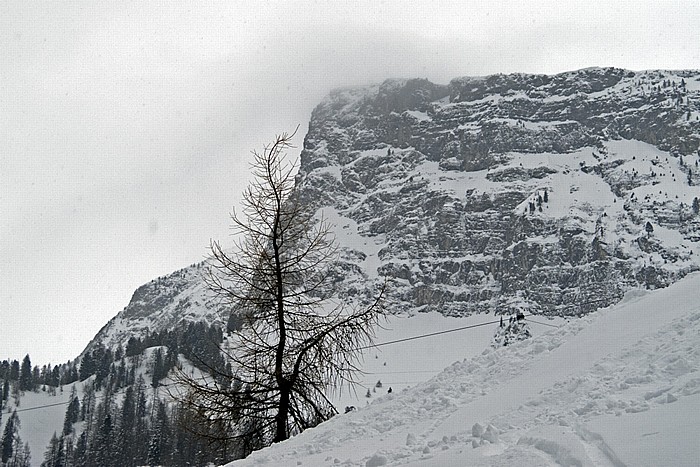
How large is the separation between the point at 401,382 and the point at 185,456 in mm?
76204

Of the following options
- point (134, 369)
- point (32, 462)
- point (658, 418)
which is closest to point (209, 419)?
point (658, 418)

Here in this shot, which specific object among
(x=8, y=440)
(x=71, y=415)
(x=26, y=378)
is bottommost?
(x=8, y=440)

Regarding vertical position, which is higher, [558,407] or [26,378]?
[26,378]

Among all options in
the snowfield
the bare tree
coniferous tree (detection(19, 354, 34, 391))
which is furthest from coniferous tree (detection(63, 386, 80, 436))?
the snowfield

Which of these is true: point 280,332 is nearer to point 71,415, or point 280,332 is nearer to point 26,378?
point 71,415

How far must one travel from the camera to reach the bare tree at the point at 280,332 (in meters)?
9.23

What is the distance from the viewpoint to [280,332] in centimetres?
948

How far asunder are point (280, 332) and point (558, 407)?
15.4ft

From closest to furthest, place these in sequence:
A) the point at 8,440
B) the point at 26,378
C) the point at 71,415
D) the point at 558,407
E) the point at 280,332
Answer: the point at 558,407, the point at 280,332, the point at 8,440, the point at 71,415, the point at 26,378

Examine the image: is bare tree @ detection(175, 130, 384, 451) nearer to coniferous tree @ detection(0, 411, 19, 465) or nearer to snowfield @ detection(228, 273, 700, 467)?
snowfield @ detection(228, 273, 700, 467)

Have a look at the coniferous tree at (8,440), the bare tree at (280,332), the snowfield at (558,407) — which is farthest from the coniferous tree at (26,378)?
the snowfield at (558,407)

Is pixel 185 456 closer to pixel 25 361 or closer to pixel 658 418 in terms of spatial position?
pixel 658 418

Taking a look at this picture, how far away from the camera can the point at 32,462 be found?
121250 mm

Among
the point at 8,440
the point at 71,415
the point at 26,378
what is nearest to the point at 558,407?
the point at 8,440
